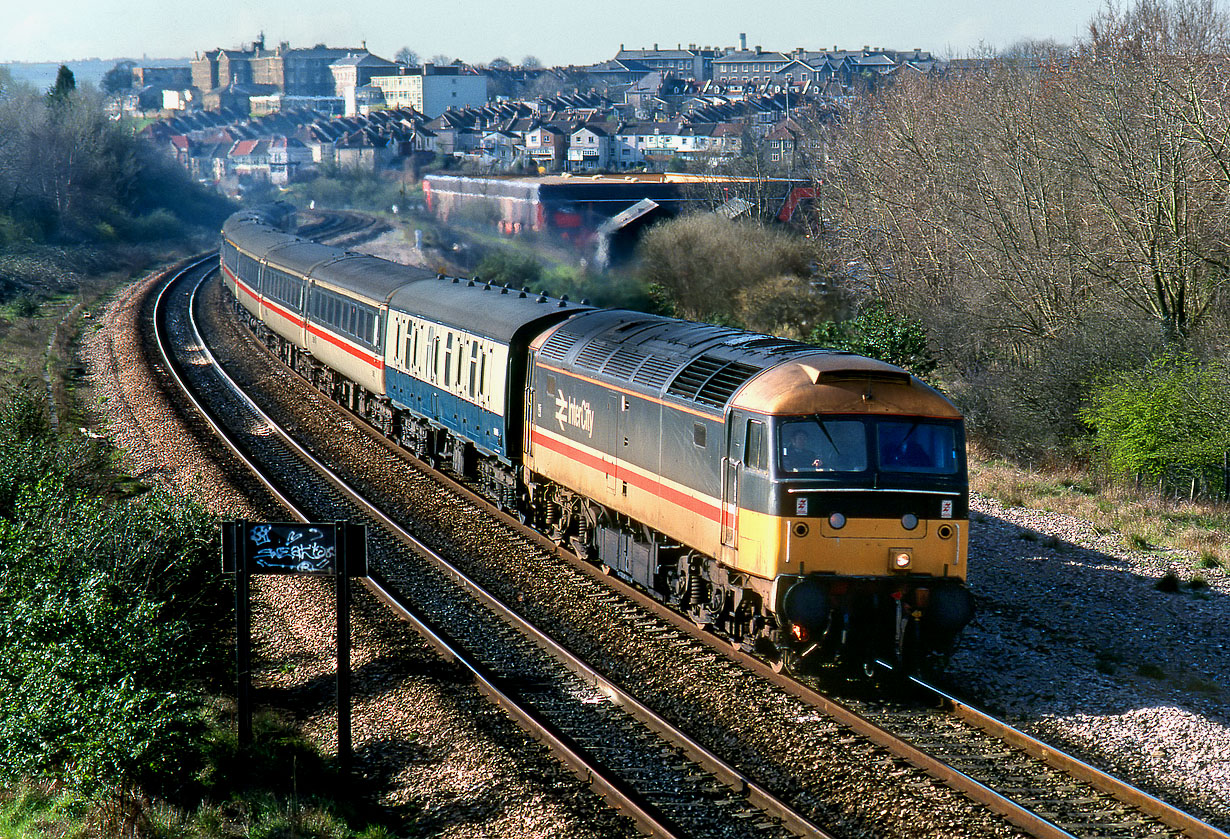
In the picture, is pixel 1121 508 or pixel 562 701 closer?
pixel 562 701

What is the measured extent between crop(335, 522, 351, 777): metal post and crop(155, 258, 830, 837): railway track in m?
1.62

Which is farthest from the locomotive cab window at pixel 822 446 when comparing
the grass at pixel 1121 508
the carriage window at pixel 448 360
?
the carriage window at pixel 448 360

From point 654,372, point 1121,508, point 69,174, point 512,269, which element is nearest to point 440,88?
point 69,174

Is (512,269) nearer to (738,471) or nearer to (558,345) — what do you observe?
(558,345)

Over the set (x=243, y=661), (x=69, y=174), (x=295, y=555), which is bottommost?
(x=243, y=661)

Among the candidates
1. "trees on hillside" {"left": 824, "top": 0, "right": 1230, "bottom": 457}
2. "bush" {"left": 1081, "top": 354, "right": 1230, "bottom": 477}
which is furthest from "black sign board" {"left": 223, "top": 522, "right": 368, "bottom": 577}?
"trees on hillside" {"left": 824, "top": 0, "right": 1230, "bottom": 457}

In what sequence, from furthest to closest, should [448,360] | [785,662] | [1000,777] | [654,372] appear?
1. [448,360]
2. [654,372]
3. [785,662]
4. [1000,777]

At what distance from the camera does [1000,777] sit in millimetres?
9406

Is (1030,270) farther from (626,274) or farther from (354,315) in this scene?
(626,274)

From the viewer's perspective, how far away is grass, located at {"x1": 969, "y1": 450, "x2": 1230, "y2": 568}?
17078mm

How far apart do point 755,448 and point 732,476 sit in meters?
0.47

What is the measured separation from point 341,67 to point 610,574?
191 metres

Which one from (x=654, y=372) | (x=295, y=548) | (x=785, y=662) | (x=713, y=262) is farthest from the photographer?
(x=713, y=262)

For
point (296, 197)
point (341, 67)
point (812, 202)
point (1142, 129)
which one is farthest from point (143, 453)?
point (341, 67)
